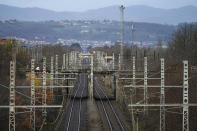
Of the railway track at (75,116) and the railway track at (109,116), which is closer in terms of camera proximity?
the railway track at (109,116)

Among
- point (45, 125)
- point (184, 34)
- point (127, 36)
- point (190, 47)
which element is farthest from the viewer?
point (127, 36)

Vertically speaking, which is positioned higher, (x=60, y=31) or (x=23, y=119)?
(x=60, y=31)

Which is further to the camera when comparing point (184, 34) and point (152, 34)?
point (152, 34)

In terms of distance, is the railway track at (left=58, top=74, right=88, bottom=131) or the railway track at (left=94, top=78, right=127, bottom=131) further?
the railway track at (left=58, top=74, right=88, bottom=131)

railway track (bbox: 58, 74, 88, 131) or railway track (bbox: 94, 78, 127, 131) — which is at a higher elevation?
railway track (bbox: 94, 78, 127, 131)

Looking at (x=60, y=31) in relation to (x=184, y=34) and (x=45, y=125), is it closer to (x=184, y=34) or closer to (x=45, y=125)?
(x=184, y=34)

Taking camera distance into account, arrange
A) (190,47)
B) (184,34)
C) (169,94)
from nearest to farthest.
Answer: (169,94), (190,47), (184,34)

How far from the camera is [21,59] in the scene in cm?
3195

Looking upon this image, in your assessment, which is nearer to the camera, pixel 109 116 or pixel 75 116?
pixel 109 116

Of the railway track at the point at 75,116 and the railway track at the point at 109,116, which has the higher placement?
the railway track at the point at 109,116

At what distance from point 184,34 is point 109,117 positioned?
53.9 ft

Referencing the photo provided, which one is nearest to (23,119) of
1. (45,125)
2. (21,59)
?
(45,125)

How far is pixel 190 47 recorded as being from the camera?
28312mm

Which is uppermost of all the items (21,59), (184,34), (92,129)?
(184,34)
